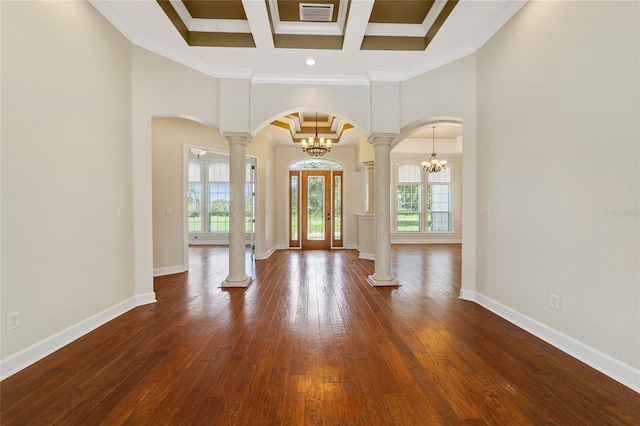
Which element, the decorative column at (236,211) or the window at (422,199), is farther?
the window at (422,199)

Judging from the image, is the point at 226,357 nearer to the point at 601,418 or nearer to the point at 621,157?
the point at 601,418

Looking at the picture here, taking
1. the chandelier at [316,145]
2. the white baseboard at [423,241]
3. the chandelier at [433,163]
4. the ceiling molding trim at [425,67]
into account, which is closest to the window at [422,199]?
the white baseboard at [423,241]

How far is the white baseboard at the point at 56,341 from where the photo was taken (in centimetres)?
205

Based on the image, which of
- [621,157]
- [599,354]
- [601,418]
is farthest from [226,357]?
[621,157]

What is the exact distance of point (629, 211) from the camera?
1934mm

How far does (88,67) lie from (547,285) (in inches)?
191

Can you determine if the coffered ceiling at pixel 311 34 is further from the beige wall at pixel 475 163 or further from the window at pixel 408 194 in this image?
the window at pixel 408 194

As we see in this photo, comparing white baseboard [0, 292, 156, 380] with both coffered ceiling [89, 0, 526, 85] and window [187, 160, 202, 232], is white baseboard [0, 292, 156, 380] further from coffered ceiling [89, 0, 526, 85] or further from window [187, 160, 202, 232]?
window [187, 160, 202, 232]

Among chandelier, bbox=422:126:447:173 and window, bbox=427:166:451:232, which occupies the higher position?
chandelier, bbox=422:126:447:173

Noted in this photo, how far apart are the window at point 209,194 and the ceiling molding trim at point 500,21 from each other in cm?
831

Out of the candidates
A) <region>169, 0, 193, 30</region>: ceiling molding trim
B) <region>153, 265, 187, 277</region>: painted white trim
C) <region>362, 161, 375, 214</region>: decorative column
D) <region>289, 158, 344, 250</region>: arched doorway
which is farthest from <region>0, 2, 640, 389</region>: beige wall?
<region>289, 158, 344, 250</region>: arched doorway

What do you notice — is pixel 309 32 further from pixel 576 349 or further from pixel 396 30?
pixel 576 349

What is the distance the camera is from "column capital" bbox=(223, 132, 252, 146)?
4.27 metres

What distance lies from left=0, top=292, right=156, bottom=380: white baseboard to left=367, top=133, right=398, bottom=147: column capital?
3.97 meters
